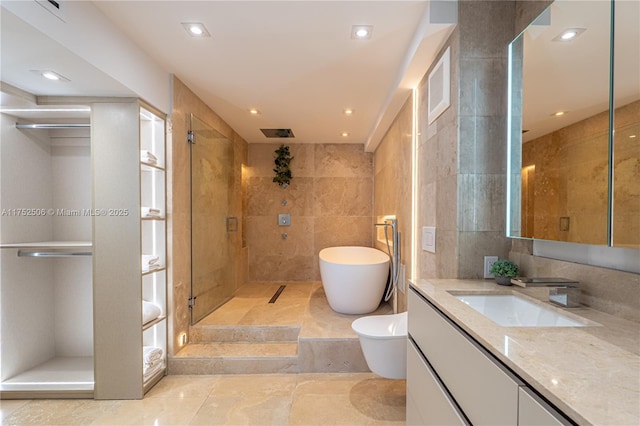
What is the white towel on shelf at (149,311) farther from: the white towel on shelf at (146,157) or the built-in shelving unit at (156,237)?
the white towel on shelf at (146,157)

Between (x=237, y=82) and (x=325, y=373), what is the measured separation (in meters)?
2.49

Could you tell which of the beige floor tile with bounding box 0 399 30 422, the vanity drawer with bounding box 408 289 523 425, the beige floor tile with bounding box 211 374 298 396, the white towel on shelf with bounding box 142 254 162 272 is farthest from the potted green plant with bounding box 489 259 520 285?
the beige floor tile with bounding box 0 399 30 422

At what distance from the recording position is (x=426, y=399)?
1.18 meters

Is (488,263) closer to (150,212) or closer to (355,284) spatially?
(355,284)

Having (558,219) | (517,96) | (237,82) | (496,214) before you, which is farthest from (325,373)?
(237,82)

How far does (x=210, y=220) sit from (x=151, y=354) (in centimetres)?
132

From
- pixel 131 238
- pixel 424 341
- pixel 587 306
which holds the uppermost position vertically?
pixel 131 238

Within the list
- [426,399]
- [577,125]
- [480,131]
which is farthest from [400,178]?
[426,399]

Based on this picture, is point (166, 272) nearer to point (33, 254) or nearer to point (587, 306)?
point (33, 254)

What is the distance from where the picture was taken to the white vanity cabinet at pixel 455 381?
62 centimetres

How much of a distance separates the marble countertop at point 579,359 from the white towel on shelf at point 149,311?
198 cm

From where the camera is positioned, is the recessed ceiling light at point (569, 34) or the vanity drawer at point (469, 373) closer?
the vanity drawer at point (469, 373)

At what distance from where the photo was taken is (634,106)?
89 centimetres

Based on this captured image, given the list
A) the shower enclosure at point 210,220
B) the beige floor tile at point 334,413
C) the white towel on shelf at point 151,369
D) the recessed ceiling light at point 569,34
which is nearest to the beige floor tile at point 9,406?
the white towel on shelf at point 151,369
